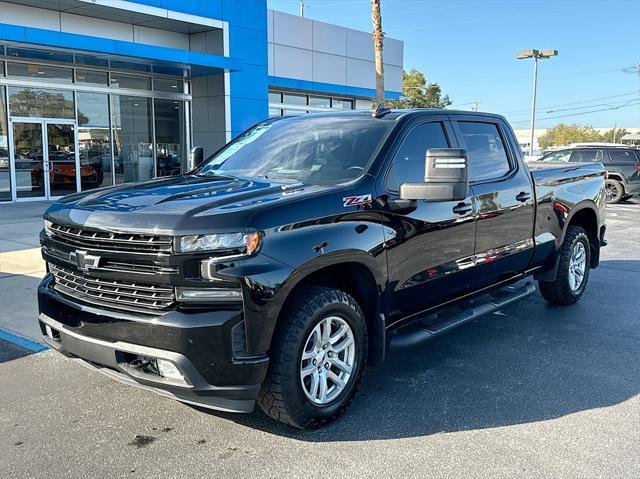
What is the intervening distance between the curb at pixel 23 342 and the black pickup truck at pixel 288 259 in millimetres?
1390

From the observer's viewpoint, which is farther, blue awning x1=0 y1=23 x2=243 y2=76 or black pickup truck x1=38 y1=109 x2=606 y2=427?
blue awning x1=0 y1=23 x2=243 y2=76

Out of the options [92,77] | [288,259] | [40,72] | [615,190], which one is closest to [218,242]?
[288,259]

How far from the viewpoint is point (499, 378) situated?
14.9 feet

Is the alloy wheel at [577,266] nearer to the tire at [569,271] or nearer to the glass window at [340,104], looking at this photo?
the tire at [569,271]

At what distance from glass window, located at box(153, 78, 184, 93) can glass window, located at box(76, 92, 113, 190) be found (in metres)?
1.92

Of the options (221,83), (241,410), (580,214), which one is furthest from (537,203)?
(221,83)

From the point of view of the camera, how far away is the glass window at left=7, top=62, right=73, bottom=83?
16594 millimetres

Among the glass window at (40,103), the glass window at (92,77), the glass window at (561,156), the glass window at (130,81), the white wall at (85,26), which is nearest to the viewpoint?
the white wall at (85,26)

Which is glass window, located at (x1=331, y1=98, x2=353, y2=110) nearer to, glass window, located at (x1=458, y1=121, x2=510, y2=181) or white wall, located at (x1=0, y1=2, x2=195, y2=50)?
white wall, located at (x1=0, y1=2, x2=195, y2=50)

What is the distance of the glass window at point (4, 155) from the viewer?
16.4 metres

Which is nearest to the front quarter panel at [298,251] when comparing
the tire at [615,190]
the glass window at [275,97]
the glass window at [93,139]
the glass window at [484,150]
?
the glass window at [484,150]

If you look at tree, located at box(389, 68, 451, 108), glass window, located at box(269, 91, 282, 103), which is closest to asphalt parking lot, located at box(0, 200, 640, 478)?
glass window, located at box(269, 91, 282, 103)

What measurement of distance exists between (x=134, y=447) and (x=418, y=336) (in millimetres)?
2029

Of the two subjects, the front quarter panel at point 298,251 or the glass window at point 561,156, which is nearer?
the front quarter panel at point 298,251
